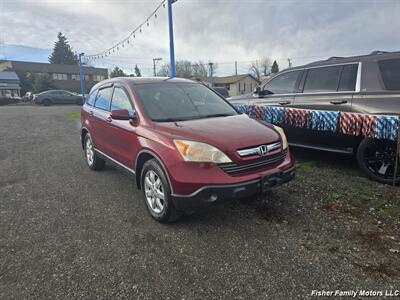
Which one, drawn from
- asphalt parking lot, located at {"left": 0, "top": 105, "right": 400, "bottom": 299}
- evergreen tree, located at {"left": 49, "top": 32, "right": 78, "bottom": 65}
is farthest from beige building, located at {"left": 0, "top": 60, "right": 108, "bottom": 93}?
asphalt parking lot, located at {"left": 0, "top": 105, "right": 400, "bottom": 299}

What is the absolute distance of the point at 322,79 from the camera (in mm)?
5234

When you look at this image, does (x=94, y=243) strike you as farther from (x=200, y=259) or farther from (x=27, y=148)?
(x=27, y=148)

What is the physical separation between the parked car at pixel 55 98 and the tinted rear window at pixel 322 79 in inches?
1071

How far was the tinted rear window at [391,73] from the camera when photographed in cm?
413

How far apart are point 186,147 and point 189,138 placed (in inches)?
4.5

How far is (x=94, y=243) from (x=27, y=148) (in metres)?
6.03

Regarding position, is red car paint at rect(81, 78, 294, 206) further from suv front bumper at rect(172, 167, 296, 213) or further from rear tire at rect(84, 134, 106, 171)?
rear tire at rect(84, 134, 106, 171)

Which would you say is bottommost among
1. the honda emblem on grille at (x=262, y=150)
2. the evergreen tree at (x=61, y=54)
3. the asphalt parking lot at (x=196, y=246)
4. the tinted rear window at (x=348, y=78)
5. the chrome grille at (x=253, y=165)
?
the asphalt parking lot at (x=196, y=246)

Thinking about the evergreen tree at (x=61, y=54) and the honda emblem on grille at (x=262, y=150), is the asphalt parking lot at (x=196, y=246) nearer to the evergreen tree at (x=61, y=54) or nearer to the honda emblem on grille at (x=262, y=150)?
the honda emblem on grille at (x=262, y=150)

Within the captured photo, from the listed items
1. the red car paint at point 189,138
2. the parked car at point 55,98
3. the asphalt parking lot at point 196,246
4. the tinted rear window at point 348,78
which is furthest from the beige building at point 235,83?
the asphalt parking lot at point 196,246

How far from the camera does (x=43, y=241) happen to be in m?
3.06

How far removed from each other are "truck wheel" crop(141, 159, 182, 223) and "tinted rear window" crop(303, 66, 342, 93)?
3539 mm

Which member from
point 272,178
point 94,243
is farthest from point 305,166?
point 94,243

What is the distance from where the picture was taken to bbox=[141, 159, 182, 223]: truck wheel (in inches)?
124
